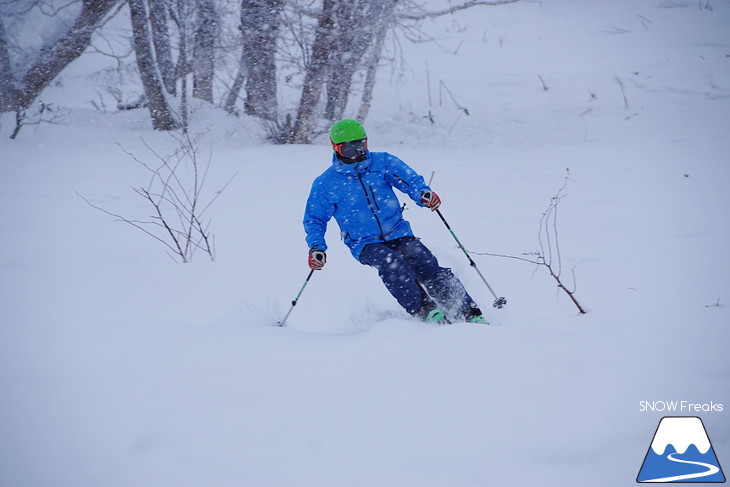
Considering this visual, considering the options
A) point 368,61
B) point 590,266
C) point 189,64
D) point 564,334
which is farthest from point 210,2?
point 564,334

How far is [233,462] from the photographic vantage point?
6.13 ft

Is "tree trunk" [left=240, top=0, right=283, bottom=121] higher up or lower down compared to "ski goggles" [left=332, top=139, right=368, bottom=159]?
higher up

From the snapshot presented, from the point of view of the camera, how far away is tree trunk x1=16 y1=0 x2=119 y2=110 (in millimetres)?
8930

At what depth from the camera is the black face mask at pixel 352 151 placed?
3.53m

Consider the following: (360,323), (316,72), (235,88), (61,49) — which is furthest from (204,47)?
(360,323)

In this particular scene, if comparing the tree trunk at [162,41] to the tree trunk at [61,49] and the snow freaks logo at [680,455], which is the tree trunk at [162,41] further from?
the snow freaks logo at [680,455]

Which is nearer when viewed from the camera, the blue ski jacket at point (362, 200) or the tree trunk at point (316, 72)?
the blue ski jacket at point (362, 200)

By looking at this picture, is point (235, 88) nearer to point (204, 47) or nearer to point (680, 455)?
point (204, 47)

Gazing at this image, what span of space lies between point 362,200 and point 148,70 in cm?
716

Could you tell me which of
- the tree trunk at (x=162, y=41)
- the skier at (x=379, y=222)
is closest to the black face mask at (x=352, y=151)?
the skier at (x=379, y=222)

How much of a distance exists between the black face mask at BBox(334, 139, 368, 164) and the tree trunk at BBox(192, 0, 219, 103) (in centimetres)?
714

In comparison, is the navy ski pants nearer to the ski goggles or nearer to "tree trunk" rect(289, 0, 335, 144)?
the ski goggles

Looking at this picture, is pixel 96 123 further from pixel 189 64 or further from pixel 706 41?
pixel 706 41

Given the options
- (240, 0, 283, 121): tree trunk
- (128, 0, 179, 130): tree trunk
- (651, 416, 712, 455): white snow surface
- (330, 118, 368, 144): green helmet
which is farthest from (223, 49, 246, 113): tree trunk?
(651, 416, 712, 455): white snow surface
